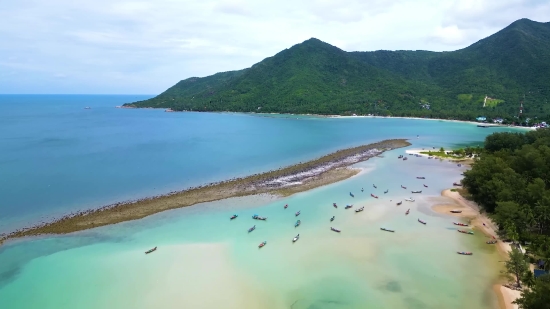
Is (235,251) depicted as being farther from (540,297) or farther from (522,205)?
(522,205)

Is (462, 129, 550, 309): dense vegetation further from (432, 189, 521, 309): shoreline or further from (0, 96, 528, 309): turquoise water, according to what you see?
(0, 96, 528, 309): turquoise water

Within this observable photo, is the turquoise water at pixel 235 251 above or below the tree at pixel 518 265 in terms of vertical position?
below

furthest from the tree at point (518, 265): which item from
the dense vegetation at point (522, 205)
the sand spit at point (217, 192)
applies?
the sand spit at point (217, 192)

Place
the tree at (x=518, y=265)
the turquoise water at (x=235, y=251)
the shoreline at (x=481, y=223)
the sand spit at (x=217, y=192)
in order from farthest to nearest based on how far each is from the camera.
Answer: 1. the sand spit at (x=217, y=192)
2. the turquoise water at (x=235, y=251)
3. the tree at (x=518, y=265)
4. the shoreline at (x=481, y=223)

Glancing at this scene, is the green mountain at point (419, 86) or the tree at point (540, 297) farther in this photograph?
the green mountain at point (419, 86)

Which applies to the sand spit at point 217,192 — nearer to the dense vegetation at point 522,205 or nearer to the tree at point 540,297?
the dense vegetation at point 522,205

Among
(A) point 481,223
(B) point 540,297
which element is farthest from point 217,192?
(B) point 540,297
